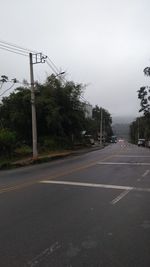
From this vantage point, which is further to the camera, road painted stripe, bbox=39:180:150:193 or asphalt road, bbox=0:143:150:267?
road painted stripe, bbox=39:180:150:193

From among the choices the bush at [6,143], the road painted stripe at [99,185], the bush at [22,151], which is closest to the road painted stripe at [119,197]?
the road painted stripe at [99,185]

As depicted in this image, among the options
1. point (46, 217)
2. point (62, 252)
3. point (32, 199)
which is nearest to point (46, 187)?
point (32, 199)

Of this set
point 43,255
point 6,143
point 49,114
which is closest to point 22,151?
point 6,143

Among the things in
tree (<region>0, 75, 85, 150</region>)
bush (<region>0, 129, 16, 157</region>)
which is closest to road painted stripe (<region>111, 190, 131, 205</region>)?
bush (<region>0, 129, 16, 157</region>)

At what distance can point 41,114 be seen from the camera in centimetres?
3978

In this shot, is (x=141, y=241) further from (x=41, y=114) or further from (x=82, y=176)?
(x=41, y=114)

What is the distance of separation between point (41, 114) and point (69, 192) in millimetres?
28535

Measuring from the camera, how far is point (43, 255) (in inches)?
223

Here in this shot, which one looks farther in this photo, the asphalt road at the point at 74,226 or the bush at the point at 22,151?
the bush at the point at 22,151

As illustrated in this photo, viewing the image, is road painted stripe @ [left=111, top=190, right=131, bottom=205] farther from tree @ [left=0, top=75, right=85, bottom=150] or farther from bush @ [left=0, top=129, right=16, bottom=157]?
tree @ [left=0, top=75, right=85, bottom=150]

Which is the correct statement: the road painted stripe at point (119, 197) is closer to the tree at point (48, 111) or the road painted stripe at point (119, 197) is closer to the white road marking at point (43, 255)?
the white road marking at point (43, 255)

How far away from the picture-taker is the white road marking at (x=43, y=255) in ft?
17.5

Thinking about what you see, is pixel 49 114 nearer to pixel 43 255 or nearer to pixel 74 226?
pixel 74 226

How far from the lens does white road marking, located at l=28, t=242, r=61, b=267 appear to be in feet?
17.5
